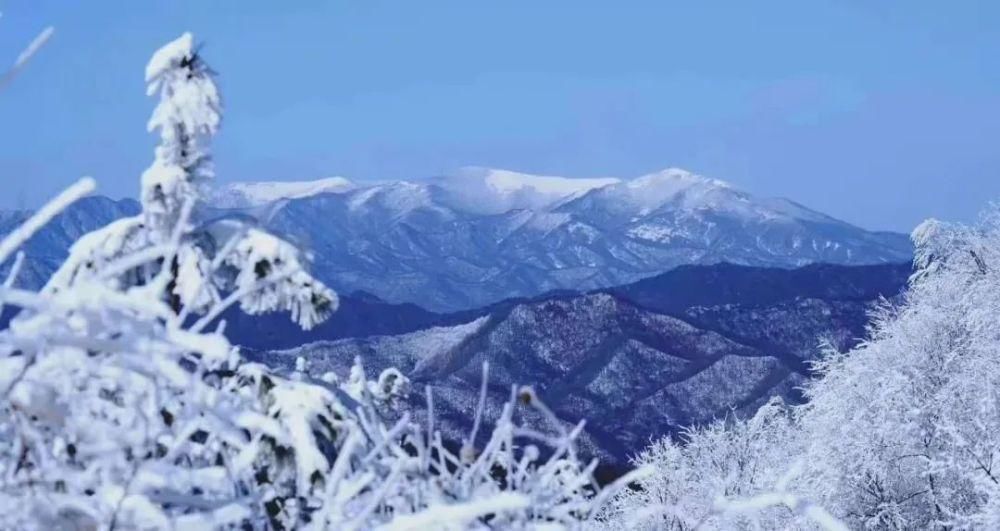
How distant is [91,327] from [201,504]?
0.29 meters

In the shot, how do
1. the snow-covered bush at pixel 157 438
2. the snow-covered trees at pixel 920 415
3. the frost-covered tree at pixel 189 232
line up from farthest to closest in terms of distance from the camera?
1. the snow-covered trees at pixel 920 415
2. the frost-covered tree at pixel 189 232
3. the snow-covered bush at pixel 157 438

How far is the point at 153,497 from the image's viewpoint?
159cm

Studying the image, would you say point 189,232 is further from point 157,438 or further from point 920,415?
point 920,415

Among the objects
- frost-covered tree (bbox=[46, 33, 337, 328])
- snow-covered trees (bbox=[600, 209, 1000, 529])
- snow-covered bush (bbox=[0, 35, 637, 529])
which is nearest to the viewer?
snow-covered bush (bbox=[0, 35, 637, 529])

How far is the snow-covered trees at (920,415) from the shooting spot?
2417cm

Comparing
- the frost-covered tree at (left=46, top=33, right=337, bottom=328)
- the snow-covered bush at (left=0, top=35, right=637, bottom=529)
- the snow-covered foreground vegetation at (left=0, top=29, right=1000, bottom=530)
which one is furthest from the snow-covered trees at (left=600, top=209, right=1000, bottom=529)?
the snow-covered bush at (left=0, top=35, right=637, bottom=529)

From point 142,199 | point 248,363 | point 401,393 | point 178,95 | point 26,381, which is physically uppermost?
point 178,95

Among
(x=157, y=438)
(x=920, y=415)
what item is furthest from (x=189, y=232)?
(x=920, y=415)

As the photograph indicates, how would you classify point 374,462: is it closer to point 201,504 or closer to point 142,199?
point 201,504

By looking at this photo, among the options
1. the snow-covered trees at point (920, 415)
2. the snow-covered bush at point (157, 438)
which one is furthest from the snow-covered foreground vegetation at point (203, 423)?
the snow-covered trees at point (920, 415)

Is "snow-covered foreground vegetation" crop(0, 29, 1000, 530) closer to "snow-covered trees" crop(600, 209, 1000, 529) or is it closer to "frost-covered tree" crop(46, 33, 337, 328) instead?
"frost-covered tree" crop(46, 33, 337, 328)

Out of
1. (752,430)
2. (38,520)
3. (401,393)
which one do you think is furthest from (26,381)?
(752,430)

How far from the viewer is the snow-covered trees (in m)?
24.2

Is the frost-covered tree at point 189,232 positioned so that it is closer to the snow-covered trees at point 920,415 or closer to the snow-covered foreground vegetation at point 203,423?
the snow-covered foreground vegetation at point 203,423
